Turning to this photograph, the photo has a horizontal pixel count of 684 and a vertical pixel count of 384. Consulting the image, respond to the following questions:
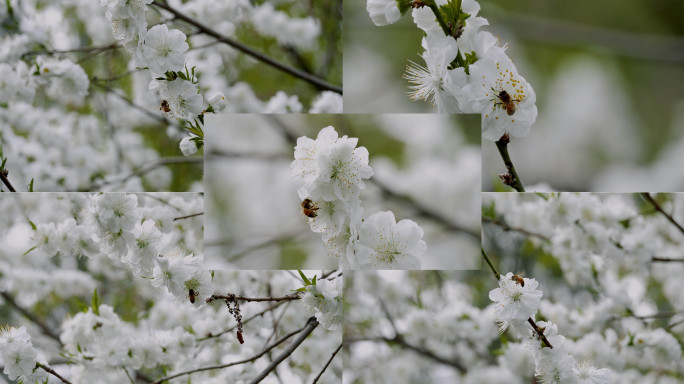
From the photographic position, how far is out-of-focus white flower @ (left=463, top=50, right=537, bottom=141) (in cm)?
89

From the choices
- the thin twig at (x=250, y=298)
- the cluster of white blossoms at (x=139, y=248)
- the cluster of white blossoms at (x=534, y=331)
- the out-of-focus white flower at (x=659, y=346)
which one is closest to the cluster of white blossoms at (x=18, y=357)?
the cluster of white blossoms at (x=139, y=248)

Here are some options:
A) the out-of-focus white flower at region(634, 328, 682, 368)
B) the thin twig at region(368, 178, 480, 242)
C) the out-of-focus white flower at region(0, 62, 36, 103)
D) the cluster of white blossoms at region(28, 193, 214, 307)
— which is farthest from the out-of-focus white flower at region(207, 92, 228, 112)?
the out-of-focus white flower at region(634, 328, 682, 368)

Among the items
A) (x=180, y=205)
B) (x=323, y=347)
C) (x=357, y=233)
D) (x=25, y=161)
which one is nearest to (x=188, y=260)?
(x=357, y=233)

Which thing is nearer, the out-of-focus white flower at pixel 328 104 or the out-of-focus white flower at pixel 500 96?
the out-of-focus white flower at pixel 500 96

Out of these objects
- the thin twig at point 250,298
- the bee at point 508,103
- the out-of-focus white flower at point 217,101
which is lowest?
the thin twig at point 250,298

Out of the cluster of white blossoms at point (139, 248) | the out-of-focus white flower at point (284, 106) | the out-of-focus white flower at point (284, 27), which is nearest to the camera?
the cluster of white blossoms at point (139, 248)

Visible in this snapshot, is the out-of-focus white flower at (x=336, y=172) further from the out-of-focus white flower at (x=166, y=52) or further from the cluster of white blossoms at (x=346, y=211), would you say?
the out-of-focus white flower at (x=166, y=52)

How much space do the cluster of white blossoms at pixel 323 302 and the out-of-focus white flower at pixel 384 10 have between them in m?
0.42

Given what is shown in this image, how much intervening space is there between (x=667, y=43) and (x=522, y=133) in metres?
2.06

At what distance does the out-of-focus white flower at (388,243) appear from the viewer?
0.91 m

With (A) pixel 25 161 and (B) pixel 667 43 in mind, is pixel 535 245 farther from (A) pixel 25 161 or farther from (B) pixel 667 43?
(A) pixel 25 161

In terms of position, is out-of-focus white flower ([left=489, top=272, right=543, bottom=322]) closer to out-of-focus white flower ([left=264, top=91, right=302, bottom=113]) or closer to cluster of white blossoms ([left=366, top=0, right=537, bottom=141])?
cluster of white blossoms ([left=366, top=0, right=537, bottom=141])

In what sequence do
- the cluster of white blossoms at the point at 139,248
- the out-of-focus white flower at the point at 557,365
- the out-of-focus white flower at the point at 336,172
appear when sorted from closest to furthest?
the out-of-focus white flower at the point at 336,172 < the out-of-focus white flower at the point at 557,365 < the cluster of white blossoms at the point at 139,248

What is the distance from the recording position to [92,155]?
7.77 feet
